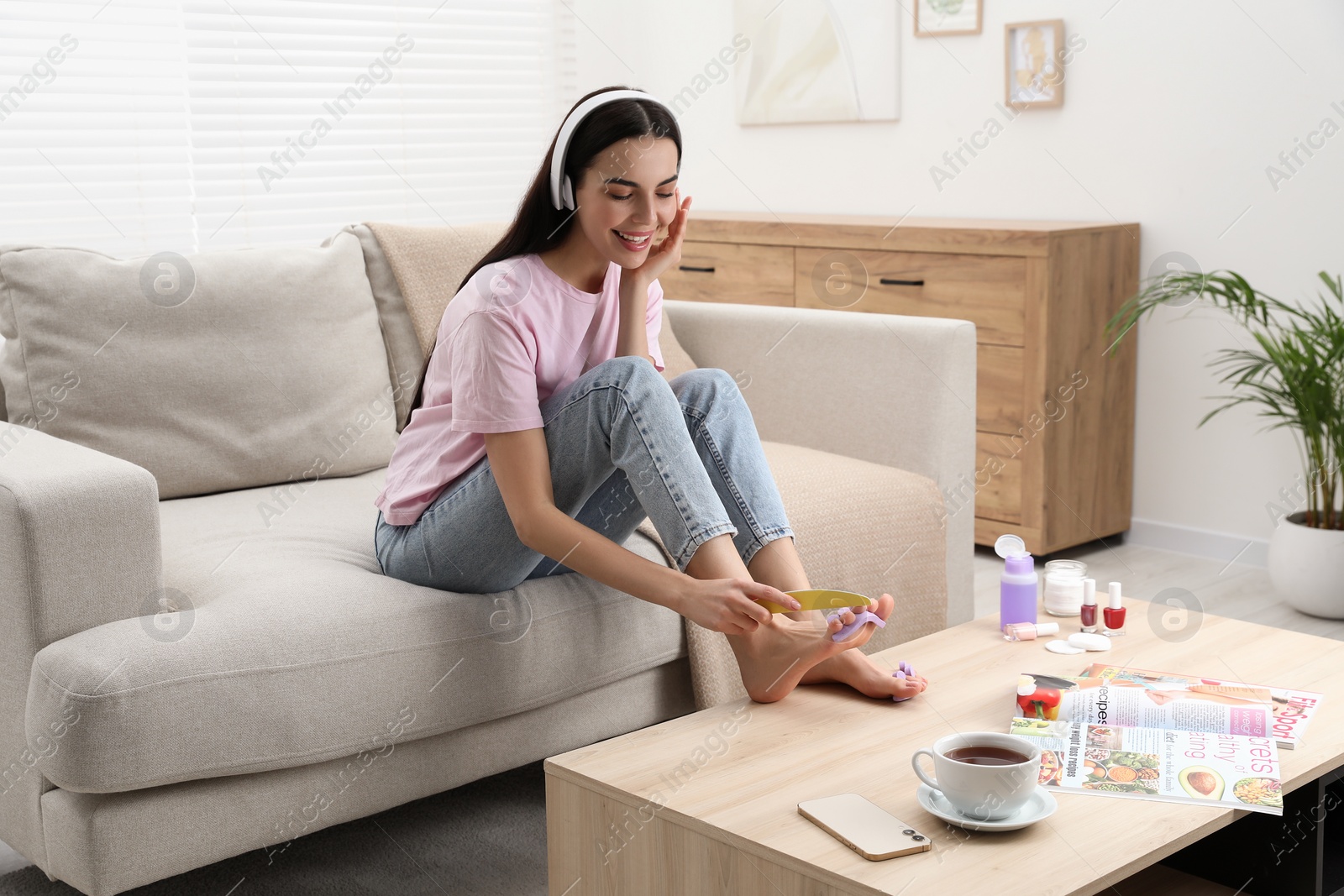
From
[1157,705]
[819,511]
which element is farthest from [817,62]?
[1157,705]

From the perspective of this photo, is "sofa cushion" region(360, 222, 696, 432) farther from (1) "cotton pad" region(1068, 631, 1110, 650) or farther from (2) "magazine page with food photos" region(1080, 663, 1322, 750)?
(2) "magazine page with food photos" region(1080, 663, 1322, 750)

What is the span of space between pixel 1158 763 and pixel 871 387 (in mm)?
1148

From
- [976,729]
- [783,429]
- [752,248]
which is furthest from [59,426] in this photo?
[752,248]

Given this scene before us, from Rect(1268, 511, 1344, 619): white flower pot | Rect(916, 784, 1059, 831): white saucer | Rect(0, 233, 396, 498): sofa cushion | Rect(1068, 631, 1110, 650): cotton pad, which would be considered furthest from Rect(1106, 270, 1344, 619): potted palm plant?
Rect(916, 784, 1059, 831): white saucer

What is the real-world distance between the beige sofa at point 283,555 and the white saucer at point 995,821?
0.65 metres

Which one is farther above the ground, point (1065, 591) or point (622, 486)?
point (622, 486)

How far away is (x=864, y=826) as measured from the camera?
1.14 metres

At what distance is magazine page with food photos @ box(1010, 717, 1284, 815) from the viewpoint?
1.22m

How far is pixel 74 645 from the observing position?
1421 mm

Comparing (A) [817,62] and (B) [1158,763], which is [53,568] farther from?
(A) [817,62]

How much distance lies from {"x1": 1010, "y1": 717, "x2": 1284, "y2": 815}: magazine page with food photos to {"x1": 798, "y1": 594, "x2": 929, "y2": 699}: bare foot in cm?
14

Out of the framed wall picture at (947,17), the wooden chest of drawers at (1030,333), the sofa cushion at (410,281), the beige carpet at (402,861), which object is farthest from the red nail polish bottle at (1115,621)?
the framed wall picture at (947,17)

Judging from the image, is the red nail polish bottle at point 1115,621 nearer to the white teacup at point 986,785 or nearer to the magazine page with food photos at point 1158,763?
the magazine page with food photos at point 1158,763

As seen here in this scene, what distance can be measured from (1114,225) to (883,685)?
206 centimetres
